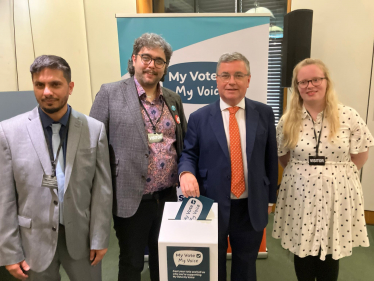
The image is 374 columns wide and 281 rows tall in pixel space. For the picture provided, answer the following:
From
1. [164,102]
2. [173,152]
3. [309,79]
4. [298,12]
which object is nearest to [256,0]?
[298,12]

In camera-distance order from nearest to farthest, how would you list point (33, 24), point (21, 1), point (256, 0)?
point (21, 1) → point (33, 24) → point (256, 0)

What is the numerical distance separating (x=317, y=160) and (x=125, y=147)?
3.74ft

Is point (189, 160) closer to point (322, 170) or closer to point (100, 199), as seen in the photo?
point (100, 199)

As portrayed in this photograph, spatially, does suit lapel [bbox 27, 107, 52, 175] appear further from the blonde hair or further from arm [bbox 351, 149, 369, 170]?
arm [bbox 351, 149, 369, 170]

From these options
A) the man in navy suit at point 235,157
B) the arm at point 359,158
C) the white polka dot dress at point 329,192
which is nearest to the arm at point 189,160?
the man in navy suit at point 235,157

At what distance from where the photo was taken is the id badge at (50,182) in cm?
117

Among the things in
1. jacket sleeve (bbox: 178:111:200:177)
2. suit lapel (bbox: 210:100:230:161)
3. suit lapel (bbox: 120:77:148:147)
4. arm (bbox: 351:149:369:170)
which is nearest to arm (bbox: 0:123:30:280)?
suit lapel (bbox: 120:77:148:147)

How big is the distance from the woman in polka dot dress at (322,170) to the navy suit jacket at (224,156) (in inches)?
8.1

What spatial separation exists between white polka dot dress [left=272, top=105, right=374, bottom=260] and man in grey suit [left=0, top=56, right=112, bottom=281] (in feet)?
3.82

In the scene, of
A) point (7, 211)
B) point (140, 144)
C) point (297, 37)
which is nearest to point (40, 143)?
point (7, 211)

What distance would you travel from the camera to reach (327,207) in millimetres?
1556

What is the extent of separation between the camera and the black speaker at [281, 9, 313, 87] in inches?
103

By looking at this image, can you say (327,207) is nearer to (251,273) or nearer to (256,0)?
(251,273)

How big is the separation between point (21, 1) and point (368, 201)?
4.39 metres
